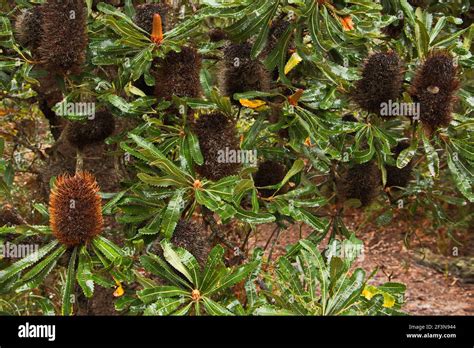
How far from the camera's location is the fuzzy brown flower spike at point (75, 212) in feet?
5.59

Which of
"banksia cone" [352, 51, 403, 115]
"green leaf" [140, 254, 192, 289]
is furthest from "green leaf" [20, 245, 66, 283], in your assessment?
"banksia cone" [352, 51, 403, 115]

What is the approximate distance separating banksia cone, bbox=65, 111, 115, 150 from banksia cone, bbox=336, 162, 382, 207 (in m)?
1.05

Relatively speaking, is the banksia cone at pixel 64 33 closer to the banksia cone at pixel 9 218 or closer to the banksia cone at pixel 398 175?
the banksia cone at pixel 9 218

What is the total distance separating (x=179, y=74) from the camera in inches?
75.4

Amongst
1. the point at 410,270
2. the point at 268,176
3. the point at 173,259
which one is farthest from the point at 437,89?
the point at 410,270

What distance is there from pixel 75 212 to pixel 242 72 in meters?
0.75

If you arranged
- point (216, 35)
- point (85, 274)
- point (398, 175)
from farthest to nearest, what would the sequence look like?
1. point (398, 175)
2. point (216, 35)
3. point (85, 274)

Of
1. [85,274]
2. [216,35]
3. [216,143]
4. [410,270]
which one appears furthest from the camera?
[410,270]

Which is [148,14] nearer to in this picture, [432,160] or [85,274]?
[85,274]

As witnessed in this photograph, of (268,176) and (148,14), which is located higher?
(148,14)

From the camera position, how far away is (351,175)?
250 cm

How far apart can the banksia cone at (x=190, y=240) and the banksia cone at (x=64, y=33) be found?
67cm
